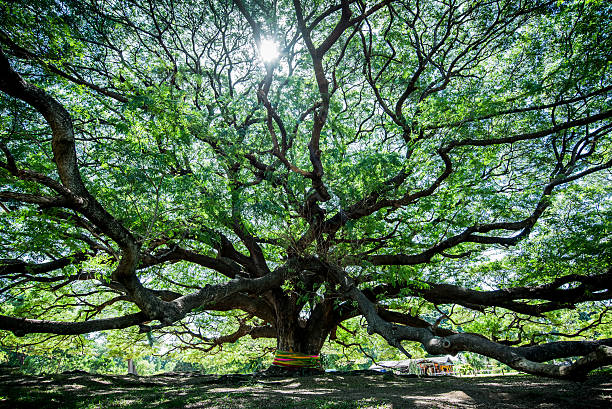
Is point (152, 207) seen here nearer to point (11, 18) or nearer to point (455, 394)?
point (11, 18)

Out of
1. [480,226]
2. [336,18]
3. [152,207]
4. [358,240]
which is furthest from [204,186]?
[480,226]

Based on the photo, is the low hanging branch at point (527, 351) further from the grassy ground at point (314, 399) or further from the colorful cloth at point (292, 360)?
the colorful cloth at point (292, 360)

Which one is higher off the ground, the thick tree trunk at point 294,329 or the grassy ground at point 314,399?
the thick tree trunk at point 294,329

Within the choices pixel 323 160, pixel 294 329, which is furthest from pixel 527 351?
pixel 294 329

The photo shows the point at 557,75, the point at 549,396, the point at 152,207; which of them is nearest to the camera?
the point at 549,396

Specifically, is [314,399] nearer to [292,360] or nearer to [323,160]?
[292,360]

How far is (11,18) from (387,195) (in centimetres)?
688

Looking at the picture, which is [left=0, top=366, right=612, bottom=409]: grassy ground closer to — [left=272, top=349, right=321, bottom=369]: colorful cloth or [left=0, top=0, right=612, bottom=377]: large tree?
[left=0, top=0, right=612, bottom=377]: large tree

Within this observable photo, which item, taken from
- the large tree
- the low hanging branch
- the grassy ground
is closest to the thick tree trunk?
the large tree

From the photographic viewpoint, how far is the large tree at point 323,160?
5328 mm

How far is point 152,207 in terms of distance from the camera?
5.85m

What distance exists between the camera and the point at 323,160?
7.92 meters

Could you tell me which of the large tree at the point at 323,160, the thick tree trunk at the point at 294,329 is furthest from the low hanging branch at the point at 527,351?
the thick tree trunk at the point at 294,329

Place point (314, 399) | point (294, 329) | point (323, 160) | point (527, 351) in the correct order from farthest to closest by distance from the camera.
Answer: point (294, 329) < point (323, 160) < point (314, 399) < point (527, 351)
